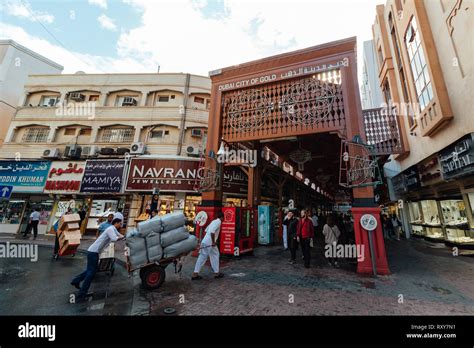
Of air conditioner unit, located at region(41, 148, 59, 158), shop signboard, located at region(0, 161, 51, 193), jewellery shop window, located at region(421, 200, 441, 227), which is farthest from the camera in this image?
air conditioner unit, located at region(41, 148, 59, 158)

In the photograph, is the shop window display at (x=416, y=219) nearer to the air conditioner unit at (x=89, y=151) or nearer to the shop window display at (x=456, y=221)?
the shop window display at (x=456, y=221)

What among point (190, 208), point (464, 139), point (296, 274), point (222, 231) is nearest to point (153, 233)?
point (222, 231)

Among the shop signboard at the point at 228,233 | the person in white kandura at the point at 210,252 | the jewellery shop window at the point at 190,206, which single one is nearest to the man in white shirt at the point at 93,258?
the person in white kandura at the point at 210,252

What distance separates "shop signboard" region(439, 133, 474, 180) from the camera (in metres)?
7.16

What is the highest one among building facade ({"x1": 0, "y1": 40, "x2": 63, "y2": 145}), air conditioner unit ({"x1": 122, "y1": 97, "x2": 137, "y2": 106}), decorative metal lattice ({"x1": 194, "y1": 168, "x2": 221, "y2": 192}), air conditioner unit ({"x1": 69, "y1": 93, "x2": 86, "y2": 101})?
building facade ({"x1": 0, "y1": 40, "x2": 63, "y2": 145})

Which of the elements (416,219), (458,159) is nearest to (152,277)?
(458,159)

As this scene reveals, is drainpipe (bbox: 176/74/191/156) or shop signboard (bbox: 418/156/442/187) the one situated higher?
drainpipe (bbox: 176/74/191/156)

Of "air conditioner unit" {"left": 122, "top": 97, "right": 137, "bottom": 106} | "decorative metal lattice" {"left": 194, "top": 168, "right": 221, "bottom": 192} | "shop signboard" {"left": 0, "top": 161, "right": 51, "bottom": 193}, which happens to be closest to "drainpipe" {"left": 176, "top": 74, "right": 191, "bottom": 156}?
"air conditioner unit" {"left": 122, "top": 97, "right": 137, "bottom": 106}

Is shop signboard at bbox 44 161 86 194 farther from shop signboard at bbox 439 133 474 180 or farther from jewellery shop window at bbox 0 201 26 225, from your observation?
shop signboard at bbox 439 133 474 180

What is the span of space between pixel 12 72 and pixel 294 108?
26854 mm

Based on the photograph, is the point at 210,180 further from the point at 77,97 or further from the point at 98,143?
the point at 77,97

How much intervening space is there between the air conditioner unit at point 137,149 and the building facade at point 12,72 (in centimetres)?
1363

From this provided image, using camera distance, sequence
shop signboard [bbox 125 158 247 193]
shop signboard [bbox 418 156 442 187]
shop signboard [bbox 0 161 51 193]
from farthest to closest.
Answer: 1. shop signboard [bbox 0 161 51 193]
2. shop signboard [bbox 125 158 247 193]
3. shop signboard [bbox 418 156 442 187]

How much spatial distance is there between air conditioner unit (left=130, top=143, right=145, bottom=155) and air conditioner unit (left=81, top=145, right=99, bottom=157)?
3.11 meters
